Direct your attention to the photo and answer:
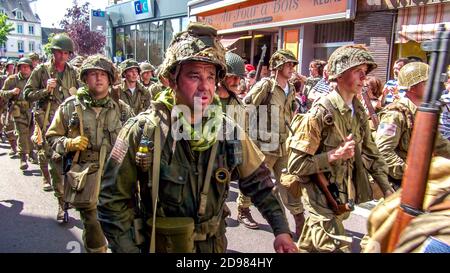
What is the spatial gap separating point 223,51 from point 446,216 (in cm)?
157

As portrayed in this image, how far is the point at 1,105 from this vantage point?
9297 mm

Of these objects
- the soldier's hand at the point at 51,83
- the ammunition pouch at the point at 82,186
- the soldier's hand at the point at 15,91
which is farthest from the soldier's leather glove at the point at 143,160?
the soldier's hand at the point at 15,91

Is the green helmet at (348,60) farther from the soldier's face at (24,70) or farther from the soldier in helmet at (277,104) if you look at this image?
the soldier's face at (24,70)

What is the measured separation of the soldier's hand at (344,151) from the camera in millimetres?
3039

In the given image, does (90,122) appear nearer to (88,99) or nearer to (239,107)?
(88,99)

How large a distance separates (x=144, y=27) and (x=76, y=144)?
886 inches

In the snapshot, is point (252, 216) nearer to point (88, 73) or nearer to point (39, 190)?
point (88, 73)

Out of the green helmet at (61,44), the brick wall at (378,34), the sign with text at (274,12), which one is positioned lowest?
the green helmet at (61,44)

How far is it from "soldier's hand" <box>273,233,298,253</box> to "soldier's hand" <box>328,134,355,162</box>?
1.07 m

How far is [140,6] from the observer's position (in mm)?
24250

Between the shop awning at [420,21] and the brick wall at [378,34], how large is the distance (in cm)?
24

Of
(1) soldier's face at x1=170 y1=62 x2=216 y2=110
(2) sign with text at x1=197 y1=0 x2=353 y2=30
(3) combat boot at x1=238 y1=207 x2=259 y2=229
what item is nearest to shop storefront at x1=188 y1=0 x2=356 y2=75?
(2) sign with text at x1=197 y1=0 x2=353 y2=30

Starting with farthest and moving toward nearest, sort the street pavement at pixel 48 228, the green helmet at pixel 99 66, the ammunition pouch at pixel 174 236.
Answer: the street pavement at pixel 48 228
the green helmet at pixel 99 66
the ammunition pouch at pixel 174 236
